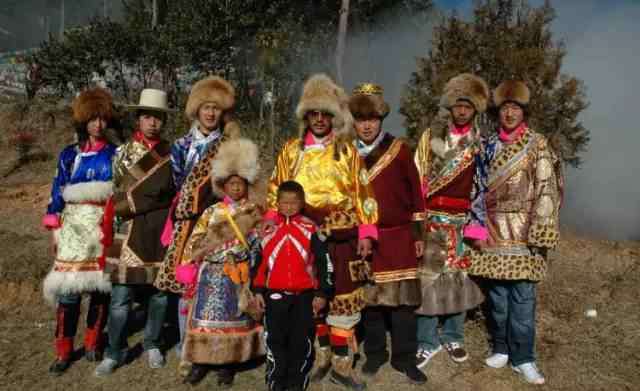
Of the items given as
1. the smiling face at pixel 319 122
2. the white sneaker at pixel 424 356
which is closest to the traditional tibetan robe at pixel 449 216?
the white sneaker at pixel 424 356

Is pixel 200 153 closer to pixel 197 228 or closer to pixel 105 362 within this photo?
pixel 197 228

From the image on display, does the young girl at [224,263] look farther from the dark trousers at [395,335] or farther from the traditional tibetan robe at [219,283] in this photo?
the dark trousers at [395,335]

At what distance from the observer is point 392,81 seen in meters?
21.5

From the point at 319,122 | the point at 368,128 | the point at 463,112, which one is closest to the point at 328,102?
the point at 319,122

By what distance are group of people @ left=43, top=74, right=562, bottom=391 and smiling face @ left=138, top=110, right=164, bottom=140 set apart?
0.05 feet

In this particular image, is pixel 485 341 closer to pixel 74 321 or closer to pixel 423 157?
pixel 423 157

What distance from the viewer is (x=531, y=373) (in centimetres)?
420

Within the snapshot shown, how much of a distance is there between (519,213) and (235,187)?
2.23 meters

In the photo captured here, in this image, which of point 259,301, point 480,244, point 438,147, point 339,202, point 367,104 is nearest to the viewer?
point 259,301

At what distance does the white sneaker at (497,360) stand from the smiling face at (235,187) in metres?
2.55

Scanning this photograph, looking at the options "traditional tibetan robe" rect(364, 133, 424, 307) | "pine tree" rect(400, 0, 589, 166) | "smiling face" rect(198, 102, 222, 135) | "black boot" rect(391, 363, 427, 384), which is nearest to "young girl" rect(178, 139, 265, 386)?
"smiling face" rect(198, 102, 222, 135)

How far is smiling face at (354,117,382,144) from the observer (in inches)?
163

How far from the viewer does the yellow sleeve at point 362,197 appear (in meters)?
3.89

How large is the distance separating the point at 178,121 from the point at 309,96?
924 cm
